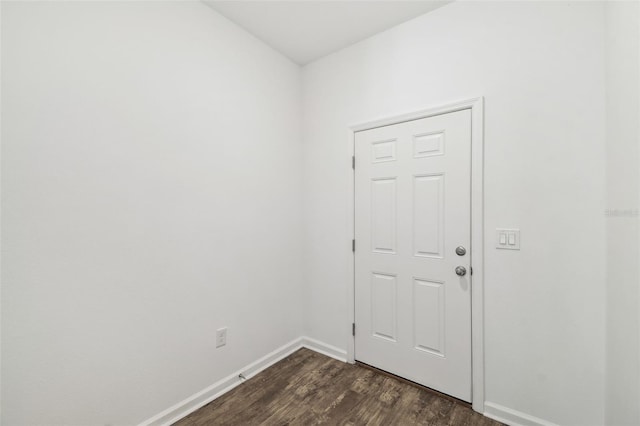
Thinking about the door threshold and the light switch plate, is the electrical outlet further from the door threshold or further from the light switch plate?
the light switch plate

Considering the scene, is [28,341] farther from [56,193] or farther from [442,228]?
[442,228]

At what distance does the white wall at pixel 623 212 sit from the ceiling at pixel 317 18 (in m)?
1.14

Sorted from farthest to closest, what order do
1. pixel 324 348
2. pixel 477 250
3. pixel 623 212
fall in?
pixel 324 348 < pixel 477 250 < pixel 623 212

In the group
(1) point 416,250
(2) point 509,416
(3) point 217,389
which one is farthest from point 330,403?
(1) point 416,250

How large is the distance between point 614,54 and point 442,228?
123 cm

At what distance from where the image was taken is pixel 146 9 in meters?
1.60

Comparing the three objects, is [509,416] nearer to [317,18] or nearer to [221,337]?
[221,337]

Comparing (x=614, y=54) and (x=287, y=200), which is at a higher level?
(x=614, y=54)

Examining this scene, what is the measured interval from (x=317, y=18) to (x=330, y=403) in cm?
287

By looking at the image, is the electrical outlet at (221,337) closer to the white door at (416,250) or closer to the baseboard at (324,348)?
the baseboard at (324,348)

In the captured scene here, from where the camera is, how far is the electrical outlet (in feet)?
6.42

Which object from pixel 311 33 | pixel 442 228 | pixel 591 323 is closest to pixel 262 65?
pixel 311 33

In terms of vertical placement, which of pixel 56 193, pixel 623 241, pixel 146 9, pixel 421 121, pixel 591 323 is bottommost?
pixel 591 323

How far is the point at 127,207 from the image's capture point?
1.52m
